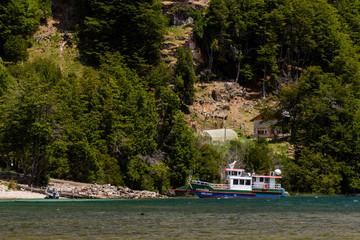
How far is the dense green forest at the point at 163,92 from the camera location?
57.5 metres

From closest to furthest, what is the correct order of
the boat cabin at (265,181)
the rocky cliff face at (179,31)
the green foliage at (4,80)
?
1. the green foliage at (4,80)
2. the boat cabin at (265,181)
3. the rocky cliff face at (179,31)

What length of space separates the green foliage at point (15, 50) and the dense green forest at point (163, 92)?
0.61ft

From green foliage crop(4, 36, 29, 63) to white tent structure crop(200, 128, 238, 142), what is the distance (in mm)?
35083

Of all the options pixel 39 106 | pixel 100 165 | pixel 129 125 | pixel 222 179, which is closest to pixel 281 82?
pixel 222 179

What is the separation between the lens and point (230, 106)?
95.8 m

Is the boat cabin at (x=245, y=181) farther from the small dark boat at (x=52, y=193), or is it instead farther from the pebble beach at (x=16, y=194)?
the pebble beach at (x=16, y=194)

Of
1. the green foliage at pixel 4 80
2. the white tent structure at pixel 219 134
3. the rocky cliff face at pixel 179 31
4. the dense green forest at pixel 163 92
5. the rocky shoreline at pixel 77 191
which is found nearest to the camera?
the rocky shoreline at pixel 77 191

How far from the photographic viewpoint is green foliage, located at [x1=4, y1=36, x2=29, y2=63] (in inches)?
3253

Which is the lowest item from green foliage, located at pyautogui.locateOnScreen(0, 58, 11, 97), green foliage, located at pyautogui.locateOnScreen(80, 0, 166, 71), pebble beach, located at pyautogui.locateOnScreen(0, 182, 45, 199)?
pebble beach, located at pyautogui.locateOnScreen(0, 182, 45, 199)

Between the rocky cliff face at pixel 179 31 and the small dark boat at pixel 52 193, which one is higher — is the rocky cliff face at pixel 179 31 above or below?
above

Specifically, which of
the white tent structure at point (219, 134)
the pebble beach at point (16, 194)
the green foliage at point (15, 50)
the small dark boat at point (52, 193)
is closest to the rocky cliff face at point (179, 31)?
the white tent structure at point (219, 134)

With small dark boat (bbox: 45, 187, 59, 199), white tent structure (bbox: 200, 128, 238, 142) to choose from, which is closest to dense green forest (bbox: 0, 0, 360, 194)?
small dark boat (bbox: 45, 187, 59, 199)

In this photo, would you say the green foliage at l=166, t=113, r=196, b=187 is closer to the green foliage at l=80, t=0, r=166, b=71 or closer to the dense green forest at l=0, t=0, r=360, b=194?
the dense green forest at l=0, t=0, r=360, b=194

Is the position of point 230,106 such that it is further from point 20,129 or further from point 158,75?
point 20,129
